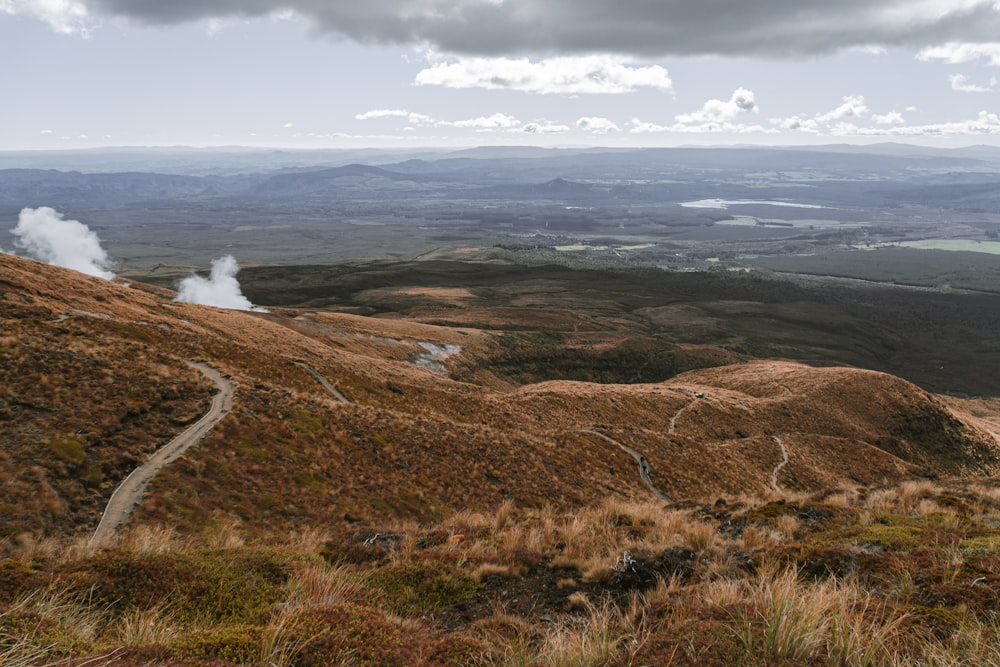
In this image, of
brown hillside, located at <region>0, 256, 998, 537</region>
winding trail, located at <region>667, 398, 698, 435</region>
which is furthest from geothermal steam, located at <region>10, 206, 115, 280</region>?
winding trail, located at <region>667, 398, 698, 435</region>

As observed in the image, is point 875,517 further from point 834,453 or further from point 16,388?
point 834,453

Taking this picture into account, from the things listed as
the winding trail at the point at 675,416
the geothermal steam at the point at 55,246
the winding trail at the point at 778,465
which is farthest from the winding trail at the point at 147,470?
the geothermal steam at the point at 55,246

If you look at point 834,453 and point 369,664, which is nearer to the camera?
point 369,664

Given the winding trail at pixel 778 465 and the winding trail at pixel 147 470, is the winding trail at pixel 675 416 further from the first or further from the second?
the winding trail at pixel 147 470

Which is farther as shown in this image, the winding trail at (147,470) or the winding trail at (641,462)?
the winding trail at (641,462)

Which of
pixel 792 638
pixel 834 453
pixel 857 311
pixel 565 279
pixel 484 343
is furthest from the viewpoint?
pixel 565 279

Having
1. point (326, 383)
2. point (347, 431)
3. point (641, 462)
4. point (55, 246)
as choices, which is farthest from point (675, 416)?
point (55, 246)

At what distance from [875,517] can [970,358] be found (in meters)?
146

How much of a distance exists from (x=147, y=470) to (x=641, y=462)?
2141 cm

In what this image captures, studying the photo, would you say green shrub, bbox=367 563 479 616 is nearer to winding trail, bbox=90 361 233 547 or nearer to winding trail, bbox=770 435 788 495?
winding trail, bbox=90 361 233 547

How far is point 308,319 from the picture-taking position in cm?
6222

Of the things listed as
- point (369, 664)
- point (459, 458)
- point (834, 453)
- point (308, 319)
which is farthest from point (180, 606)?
point (308, 319)

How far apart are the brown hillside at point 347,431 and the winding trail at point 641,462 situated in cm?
35

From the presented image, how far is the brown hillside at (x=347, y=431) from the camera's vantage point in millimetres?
14992
